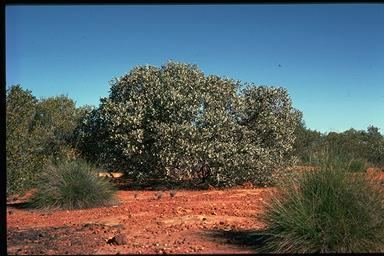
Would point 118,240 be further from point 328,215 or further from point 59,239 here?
point 328,215

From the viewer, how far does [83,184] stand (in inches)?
477

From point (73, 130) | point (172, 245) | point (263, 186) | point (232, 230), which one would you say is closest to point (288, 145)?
point (263, 186)

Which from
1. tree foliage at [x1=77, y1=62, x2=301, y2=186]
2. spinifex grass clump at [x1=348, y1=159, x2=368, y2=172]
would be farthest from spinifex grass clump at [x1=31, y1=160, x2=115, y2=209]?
spinifex grass clump at [x1=348, y1=159, x2=368, y2=172]

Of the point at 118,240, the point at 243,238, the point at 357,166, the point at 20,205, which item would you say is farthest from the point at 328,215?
the point at 20,205

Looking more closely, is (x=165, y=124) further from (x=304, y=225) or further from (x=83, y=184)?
(x=304, y=225)

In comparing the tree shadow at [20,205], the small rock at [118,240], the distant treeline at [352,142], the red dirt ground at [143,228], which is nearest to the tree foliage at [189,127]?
the distant treeline at [352,142]

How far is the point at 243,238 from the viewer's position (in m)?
7.68

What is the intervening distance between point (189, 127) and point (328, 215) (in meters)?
9.88

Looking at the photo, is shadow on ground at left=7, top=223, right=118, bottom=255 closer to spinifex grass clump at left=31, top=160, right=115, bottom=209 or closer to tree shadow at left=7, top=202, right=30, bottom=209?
spinifex grass clump at left=31, top=160, right=115, bottom=209

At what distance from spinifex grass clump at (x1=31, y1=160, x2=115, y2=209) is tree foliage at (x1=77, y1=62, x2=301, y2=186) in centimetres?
426

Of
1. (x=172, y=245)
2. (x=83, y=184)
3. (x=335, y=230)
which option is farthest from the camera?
(x=83, y=184)

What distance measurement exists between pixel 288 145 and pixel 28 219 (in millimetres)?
10708

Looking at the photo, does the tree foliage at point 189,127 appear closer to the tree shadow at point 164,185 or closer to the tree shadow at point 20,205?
the tree shadow at point 164,185

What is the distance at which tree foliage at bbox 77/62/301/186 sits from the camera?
16500mm
